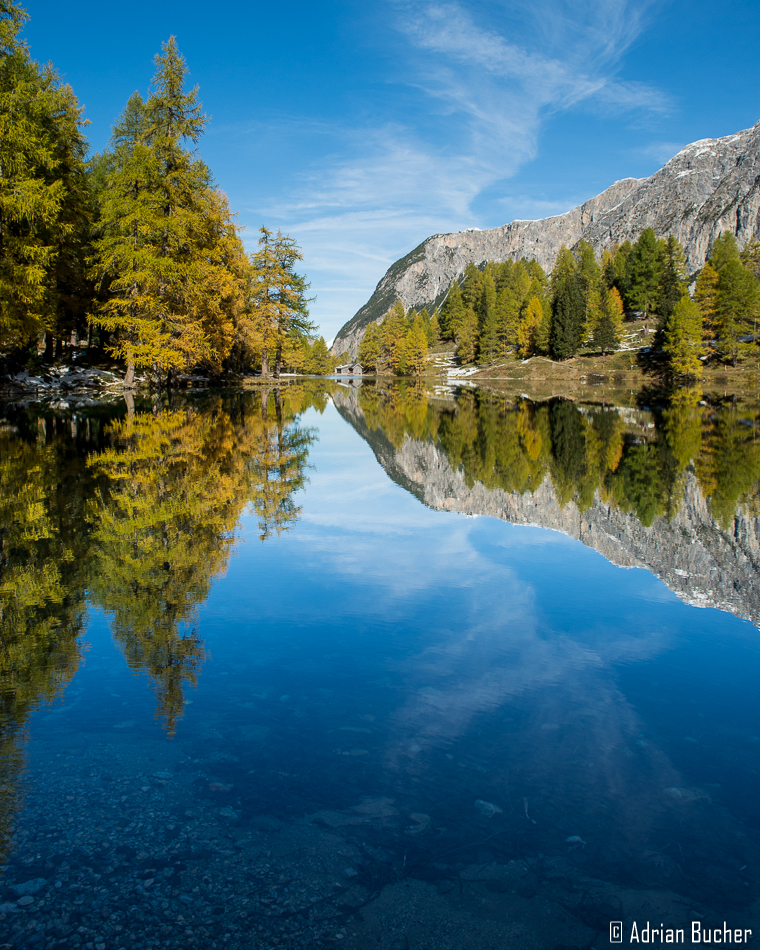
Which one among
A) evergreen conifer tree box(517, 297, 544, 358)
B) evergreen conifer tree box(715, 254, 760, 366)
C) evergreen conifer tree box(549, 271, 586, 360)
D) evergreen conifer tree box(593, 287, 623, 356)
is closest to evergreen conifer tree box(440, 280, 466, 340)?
evergreen conifer tree box(517, 297, 544, 358)

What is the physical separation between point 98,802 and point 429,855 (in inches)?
72.4

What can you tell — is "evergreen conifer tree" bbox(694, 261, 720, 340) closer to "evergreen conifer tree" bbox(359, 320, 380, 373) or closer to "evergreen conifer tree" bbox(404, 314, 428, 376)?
"evergreen conifer tree" bbox(404, 314, 428, 376)

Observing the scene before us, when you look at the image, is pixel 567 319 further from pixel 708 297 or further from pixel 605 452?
pixel 605 452

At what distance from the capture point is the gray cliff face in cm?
689

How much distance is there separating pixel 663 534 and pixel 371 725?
6.54 metres

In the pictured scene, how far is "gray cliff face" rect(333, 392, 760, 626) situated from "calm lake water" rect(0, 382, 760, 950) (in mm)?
61

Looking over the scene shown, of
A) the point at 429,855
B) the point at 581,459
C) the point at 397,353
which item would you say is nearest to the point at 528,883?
the point at 429,855

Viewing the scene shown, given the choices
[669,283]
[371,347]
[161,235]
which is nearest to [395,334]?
[371,347]

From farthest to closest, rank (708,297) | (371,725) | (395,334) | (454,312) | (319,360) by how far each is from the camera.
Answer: (319,360) → (454,312) → (395,334) → (708,297) → (371,725)

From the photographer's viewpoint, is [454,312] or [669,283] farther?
[454,312]

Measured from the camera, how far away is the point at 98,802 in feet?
10.5

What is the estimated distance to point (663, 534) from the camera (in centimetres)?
879

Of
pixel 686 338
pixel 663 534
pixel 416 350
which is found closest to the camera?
pixel 663 534

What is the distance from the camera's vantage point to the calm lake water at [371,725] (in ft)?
8.64
